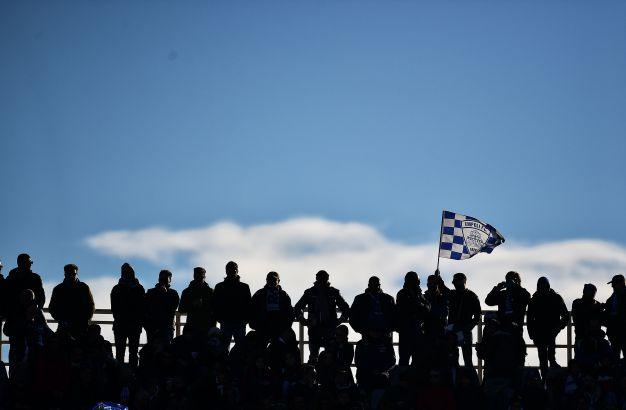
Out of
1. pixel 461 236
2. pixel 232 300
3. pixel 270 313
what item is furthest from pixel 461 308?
pixel 232 300

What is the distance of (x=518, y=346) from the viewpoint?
30.4 m

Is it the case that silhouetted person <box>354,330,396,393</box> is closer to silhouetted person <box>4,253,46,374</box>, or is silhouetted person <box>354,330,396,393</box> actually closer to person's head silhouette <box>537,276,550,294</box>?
person's head silhouette <box>537,276,550,294</box>

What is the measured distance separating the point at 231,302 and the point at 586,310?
656 cm

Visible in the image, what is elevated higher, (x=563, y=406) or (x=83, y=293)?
(x=83, y=293)

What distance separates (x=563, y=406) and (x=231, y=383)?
19.5 feet

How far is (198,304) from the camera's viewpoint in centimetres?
3042

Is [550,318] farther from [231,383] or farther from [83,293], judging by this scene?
[83,293]

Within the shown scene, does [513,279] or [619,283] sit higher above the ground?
[513,279]

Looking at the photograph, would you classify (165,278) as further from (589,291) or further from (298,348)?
(589,291)

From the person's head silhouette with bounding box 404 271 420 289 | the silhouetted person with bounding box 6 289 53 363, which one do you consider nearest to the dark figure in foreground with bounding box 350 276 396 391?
the person's head silhouette with bounding box 404 271 420 289

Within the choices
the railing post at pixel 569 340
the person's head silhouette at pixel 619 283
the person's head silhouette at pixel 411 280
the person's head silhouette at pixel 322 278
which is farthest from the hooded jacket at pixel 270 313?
the person's head silhouette at pixel 619 283

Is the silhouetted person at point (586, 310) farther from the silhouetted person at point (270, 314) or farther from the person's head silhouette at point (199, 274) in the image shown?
the person's head silhouette at point (199, 274)

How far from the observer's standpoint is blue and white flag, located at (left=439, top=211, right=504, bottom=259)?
Answer: 33.4m

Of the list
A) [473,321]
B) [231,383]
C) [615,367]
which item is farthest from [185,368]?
[615,367]
